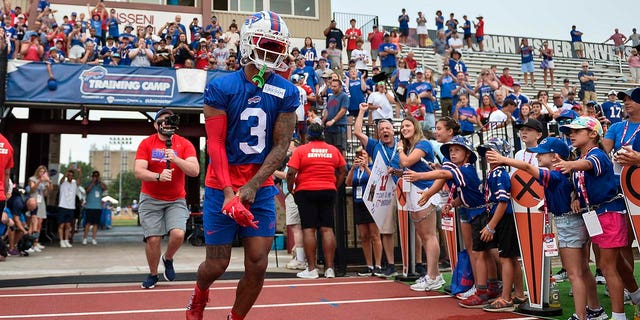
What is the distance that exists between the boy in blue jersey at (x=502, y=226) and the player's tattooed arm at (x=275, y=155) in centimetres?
227

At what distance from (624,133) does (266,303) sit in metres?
3.93

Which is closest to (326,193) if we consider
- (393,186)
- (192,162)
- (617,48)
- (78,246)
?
(393,186)

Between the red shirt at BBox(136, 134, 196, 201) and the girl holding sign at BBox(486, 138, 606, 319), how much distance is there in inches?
153

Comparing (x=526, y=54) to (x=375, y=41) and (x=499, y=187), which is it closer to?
(x=375, y=41)

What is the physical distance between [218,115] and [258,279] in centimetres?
120

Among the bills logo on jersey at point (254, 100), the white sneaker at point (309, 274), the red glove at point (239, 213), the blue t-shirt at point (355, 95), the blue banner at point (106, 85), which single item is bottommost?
the white sneaker at point (309, 274)

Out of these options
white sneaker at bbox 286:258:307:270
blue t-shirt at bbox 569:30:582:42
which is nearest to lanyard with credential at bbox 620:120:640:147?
white sneaker at bbox 286:258:307:270

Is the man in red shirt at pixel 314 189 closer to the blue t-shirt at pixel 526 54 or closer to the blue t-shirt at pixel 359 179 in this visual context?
the blue t-shirt at pixel 359 179

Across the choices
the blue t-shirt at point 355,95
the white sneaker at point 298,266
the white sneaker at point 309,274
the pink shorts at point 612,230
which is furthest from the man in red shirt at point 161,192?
the blue t-shirt at point 355,95

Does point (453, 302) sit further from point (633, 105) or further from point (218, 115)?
point (218, 115)

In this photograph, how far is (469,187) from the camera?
584 cm

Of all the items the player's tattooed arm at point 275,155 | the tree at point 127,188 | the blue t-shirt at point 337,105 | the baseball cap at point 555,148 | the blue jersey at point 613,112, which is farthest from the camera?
the tree at point 127,188

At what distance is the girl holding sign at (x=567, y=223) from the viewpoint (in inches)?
180

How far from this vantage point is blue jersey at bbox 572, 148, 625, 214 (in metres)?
4.49
